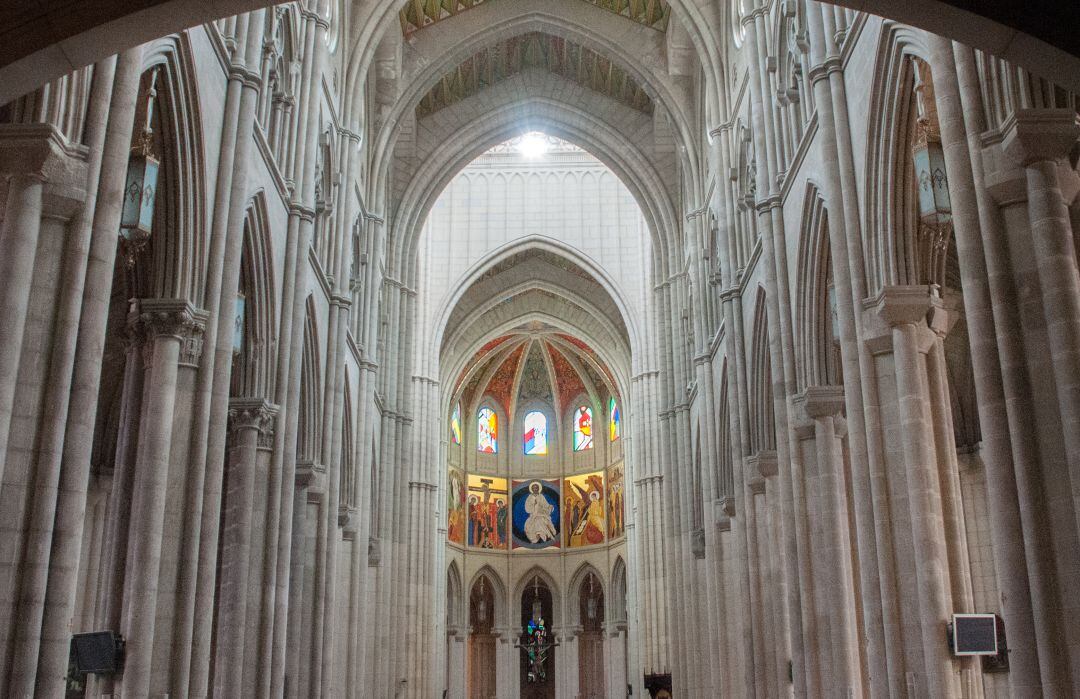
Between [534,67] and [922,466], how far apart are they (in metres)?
23.2

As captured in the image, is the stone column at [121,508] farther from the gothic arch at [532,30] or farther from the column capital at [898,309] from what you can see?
the gothic arch at [532,30]

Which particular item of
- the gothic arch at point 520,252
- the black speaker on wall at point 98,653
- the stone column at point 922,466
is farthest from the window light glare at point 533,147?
the black speaker on wall at point 98,653

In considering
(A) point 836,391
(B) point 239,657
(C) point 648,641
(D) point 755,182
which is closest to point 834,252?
(A) point 836,391

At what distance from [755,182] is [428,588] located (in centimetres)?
2082

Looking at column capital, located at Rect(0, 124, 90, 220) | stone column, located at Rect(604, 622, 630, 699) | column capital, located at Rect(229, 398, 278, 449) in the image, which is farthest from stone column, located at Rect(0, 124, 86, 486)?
stone column, located at Rect(604, 622, 630, 699)

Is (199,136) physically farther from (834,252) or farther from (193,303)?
(834,252)

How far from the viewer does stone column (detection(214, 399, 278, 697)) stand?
1570 centimetres

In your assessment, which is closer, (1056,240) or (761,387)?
(1056,240)

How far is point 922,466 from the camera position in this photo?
12836 millimetres

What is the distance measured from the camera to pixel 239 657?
1583 centimetres

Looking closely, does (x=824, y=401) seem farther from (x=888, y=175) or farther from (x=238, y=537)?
A: (x=238, y=537)

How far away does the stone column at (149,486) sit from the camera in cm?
1216

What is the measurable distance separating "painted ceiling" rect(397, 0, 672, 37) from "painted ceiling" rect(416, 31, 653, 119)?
9.35ft

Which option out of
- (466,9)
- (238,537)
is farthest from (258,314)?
(466,9)
